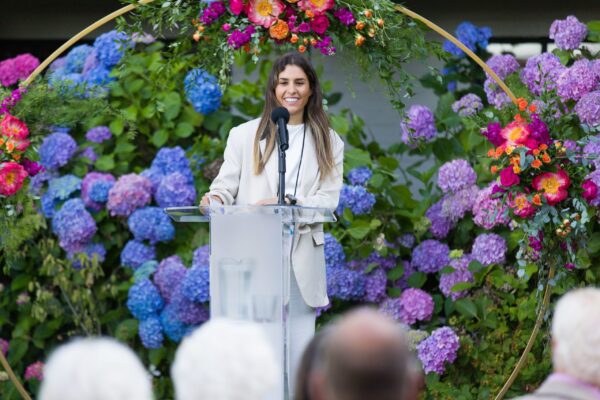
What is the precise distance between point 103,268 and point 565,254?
2652 mm

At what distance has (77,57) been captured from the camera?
6.68 meters

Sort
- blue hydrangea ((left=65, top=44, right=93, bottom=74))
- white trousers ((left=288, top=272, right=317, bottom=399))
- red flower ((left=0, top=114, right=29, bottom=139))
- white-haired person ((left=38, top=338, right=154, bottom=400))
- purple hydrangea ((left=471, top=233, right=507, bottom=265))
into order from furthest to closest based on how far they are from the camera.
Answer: blue hydrangea ((left=65, top=44, right=93, bottom=74)), purple hydrangea ((left=471, top=233, right=507, bottom=265)), red flower ((left=0, top=114, right=29, bottom=139)), white trousers ((left=288, top=272, right=317, bottom=399)), white-haired person ((left=38, top=338, right=154, bottom=400))

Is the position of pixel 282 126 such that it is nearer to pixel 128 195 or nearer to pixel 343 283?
pixel 343 283

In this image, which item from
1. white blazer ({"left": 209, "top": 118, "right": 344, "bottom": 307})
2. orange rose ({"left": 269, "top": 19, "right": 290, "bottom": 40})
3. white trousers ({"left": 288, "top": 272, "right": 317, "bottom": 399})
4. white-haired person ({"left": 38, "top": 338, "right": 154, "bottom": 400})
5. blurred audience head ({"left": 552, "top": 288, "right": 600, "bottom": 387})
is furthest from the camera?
orange rose ({"left": 269, "top": 19, "right": 290, "bottom": 40})

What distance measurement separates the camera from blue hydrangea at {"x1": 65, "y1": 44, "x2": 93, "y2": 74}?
6.67 metres

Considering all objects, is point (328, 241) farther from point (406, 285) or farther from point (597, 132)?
point (597, 132)

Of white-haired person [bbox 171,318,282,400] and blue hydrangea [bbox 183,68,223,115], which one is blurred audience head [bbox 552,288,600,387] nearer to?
white-haired person [bbox 171,318,282,400]

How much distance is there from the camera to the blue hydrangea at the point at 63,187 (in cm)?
629

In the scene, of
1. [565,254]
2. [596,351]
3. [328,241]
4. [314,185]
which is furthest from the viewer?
[328,241]

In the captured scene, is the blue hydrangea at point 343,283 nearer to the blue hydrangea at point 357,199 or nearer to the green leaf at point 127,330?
the blue hydrangea at point 357,199

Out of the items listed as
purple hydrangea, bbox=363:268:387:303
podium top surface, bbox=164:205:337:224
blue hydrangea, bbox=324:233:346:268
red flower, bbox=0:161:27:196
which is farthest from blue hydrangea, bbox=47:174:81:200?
podium top surface, bbox=164:205:337:224

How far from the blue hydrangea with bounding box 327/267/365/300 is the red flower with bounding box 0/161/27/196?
162 centimetres

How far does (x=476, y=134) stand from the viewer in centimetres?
620

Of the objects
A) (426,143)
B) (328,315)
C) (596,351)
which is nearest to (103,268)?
(328,315)
